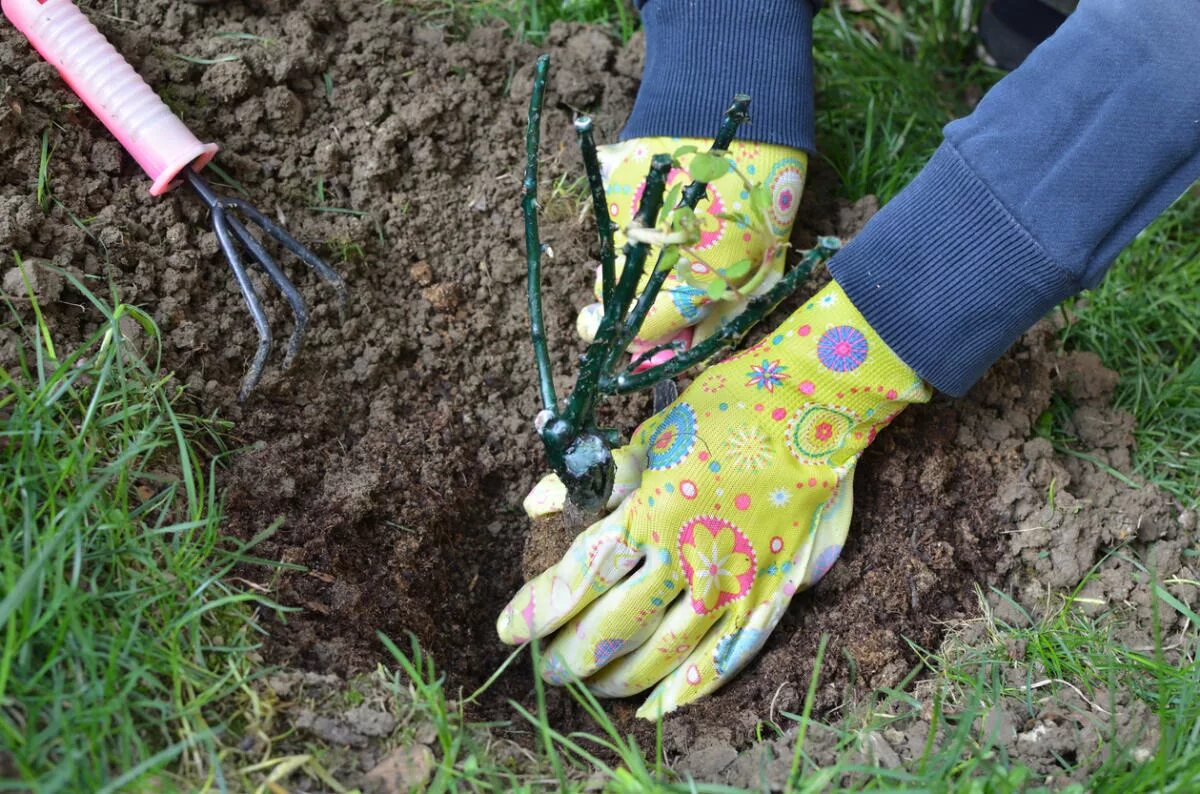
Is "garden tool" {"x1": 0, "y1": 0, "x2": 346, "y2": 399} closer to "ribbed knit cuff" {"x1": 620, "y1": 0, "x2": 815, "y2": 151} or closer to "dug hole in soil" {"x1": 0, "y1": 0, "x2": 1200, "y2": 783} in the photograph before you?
"dug hole in soil" {"x1": 0, "y1": 0, "x2": 1200, "y2": 783}

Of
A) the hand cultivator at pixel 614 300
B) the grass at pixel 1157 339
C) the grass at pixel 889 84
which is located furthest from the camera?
the grass at pixel 889 84

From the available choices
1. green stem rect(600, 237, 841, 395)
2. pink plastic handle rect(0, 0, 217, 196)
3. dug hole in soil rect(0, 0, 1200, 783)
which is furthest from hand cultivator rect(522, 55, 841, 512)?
pink plastic handle rect(0, 0, 217, 196)

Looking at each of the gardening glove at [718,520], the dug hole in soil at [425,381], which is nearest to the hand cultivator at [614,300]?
the gardening glove at [718,520]

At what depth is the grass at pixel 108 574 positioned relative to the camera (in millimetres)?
1135

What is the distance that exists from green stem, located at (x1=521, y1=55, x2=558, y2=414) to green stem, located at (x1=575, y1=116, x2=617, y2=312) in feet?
0.25

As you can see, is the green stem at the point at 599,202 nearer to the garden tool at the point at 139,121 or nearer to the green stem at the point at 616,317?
the green stem at the point at 616,317

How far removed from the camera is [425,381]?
184cm

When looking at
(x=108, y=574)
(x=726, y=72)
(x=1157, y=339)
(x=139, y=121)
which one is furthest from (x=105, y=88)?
(x=1157, y=339)

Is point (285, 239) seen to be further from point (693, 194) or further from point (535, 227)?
point (693, 194)

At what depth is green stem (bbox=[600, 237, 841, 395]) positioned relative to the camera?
49.8 inches

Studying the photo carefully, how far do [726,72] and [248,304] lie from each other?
949 mm

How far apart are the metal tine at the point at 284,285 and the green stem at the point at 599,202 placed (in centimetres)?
54

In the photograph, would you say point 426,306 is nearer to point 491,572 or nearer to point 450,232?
point 450,232

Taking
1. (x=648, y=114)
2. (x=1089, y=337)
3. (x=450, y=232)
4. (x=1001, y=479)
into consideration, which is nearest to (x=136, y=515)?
(x=450, y=232)
